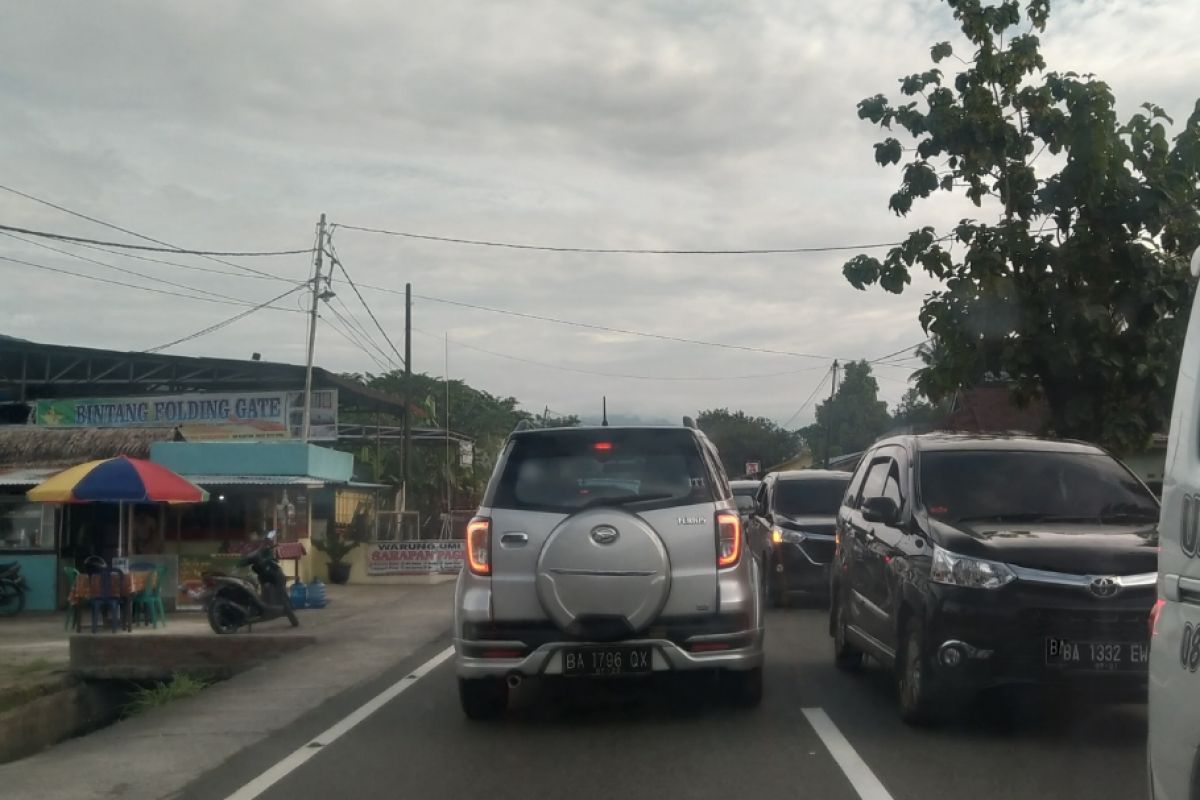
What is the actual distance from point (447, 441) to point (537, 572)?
1160 inches

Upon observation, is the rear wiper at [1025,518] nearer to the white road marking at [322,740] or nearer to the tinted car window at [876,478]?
the tinted car window at [876,478]

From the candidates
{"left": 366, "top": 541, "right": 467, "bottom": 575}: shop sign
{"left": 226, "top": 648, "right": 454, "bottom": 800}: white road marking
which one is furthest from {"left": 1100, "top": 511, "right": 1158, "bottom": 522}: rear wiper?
{"left": 366, "top": 541, "right": 467, "bottom": 575}: shop sign

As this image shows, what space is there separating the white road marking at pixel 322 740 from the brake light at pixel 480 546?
56.7 inches

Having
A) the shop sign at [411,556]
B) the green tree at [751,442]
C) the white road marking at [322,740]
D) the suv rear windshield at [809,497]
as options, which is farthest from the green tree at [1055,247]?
the green tree at [751,442]

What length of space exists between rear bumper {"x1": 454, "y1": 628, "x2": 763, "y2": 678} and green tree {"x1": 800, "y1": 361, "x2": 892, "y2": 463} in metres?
80.3

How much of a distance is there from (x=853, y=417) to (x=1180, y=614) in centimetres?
8919

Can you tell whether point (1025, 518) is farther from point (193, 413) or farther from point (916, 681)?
point (193, 413)

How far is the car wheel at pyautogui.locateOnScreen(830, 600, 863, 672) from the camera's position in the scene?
1066 cm

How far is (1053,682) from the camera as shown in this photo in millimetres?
7375

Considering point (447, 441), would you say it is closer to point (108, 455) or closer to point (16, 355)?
point (16, 355)

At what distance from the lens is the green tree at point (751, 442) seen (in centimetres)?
8656

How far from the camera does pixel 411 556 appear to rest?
26.2 meters

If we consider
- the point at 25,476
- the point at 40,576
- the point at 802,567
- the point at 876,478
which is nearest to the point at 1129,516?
the point at 876,478

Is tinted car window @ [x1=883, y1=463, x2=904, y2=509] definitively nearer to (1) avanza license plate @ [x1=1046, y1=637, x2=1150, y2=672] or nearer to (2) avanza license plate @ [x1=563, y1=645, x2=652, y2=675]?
(1) avanza license plate @ [x1=1046, y1=637, x2=1150, y2=672]
